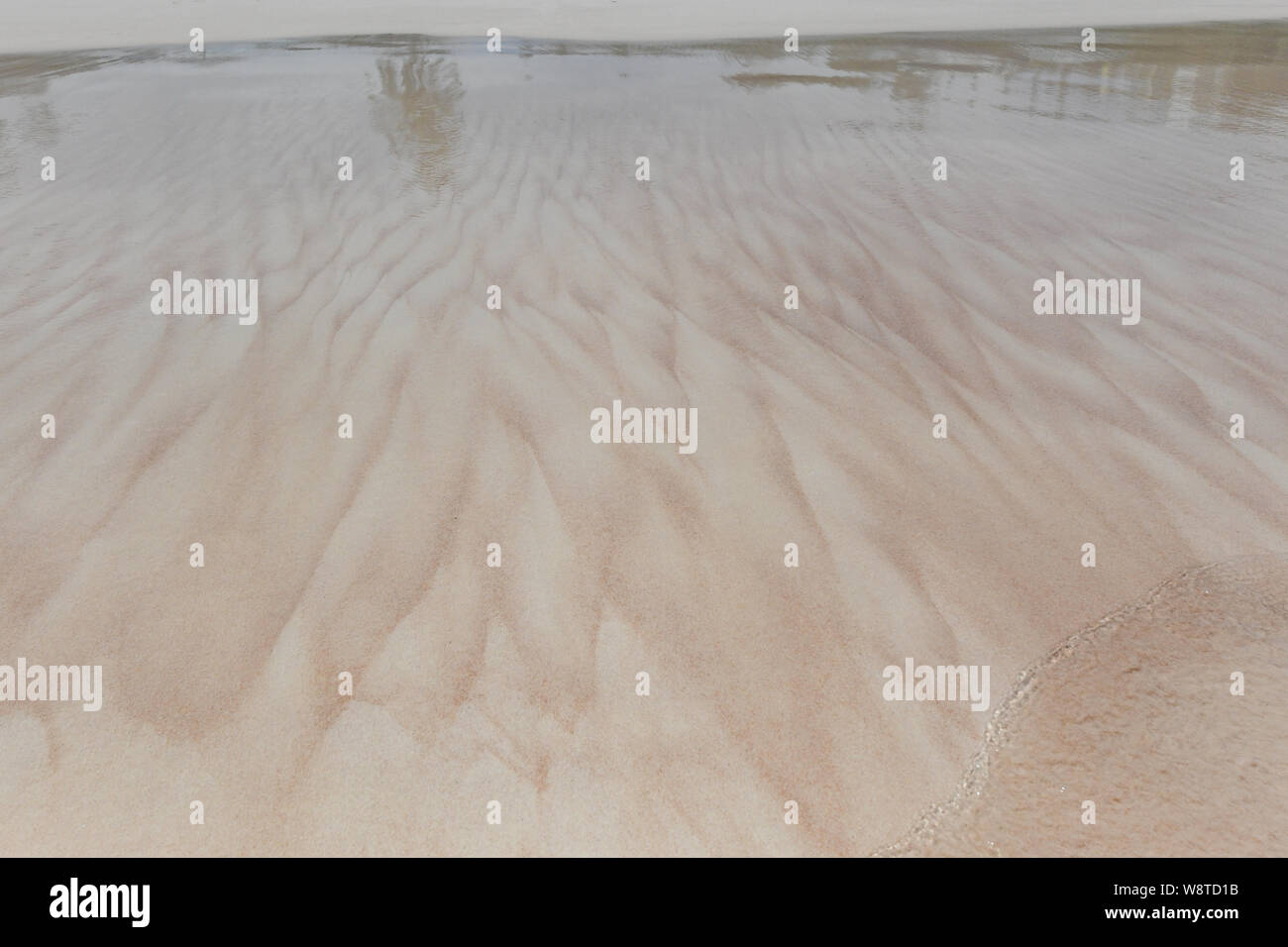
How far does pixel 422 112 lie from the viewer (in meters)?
6.27

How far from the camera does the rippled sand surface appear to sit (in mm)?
1707

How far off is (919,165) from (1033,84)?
10.3ft

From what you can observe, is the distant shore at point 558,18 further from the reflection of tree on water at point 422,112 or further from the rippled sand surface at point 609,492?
the rippled sand surface at point 609,492

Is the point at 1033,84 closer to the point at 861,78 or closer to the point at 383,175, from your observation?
the point at 861,78

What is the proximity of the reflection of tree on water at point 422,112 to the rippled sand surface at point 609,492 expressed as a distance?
0.13m

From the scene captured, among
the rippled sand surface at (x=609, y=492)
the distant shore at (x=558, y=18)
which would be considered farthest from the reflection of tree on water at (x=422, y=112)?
the distant shore at (x=558, y=18)

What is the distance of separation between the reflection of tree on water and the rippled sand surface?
0.41 ft

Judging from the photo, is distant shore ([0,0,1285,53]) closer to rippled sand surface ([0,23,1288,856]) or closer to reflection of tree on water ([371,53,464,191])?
reflection of tree on water ([371,53,464,191])

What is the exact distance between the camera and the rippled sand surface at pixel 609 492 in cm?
171

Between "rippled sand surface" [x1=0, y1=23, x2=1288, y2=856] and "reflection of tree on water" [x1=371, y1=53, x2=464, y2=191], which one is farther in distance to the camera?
"reflection of tree on water" [x1=371, y1=53, x2=464, y2=191]

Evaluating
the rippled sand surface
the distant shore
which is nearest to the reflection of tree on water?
the rippled sand surface

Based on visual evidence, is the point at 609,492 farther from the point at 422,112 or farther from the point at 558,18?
the point at 558,18

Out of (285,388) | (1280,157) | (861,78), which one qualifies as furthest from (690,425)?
(861,78)

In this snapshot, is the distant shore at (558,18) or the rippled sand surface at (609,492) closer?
the rippled sand surface at (609,492)
